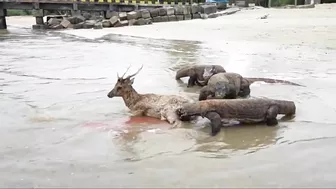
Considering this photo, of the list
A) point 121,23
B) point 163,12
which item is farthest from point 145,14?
point 121,23

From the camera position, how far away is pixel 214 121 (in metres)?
4.86

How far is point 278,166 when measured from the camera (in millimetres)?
3818

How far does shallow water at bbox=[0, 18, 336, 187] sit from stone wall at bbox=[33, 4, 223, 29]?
1923 cm

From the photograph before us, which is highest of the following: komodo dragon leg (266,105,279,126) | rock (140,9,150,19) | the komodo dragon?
rock (140,9,150,19)

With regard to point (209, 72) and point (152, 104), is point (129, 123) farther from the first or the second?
point (209, 72)

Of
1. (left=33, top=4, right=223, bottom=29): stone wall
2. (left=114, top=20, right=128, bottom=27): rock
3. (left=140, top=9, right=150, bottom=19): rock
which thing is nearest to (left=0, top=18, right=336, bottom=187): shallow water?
(left=114, top=20, right=128, bottom=27): rock

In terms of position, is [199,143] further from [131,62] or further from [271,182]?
[131,62]

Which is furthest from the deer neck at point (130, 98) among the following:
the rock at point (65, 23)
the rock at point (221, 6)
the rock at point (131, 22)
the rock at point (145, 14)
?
the rock at point (221, 6)

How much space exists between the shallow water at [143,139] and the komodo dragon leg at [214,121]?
0.10 meters

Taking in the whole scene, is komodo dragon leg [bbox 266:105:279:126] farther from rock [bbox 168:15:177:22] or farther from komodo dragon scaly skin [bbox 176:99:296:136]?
rock [bbox 168:15:177:22]

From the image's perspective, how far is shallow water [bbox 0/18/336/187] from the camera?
11.9 feet

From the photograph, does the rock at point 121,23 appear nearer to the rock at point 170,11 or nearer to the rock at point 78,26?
the rock at point 78,26

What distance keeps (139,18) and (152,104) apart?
75.9ft

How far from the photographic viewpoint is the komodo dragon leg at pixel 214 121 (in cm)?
483
